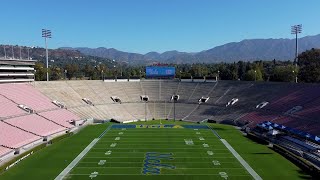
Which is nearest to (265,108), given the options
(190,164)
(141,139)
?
(141,139)

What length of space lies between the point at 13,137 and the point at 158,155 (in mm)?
16224

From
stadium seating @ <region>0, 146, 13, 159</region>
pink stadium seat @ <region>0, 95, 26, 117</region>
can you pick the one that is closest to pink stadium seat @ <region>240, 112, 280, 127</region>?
pink stadium seat @ <region>0, 95, 26, 117</region>

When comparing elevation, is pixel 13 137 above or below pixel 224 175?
above

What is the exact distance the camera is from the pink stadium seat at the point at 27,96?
172ft

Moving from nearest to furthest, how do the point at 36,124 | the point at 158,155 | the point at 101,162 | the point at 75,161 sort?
the point at 101,162
the point at 75,161
the point at 158,155
the point at 36,124

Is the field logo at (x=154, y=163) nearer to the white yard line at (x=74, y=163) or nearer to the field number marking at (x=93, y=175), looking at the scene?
the field number marking at (x=93, y=175)

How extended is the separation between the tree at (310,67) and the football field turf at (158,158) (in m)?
47.0

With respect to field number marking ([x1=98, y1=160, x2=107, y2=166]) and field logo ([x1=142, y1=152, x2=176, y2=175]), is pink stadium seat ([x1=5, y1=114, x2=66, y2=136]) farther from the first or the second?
field logo ([x1=142, y1=152, x2=176, y2=175])

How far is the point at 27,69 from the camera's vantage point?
63.7 metres

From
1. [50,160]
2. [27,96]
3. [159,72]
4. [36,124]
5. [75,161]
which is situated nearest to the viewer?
[75,161]

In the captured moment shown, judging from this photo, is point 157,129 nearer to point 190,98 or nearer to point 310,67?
point 190,98

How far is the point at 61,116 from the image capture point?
53969 millimetres

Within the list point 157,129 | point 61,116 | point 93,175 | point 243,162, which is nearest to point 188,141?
point 157,129

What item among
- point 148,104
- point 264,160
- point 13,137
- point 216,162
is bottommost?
point 264,160
